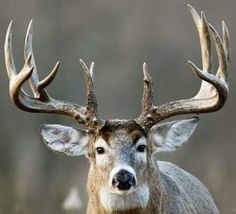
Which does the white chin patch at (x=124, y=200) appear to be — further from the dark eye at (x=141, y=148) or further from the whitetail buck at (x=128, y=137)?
the dark eye at (x=141, y=148)

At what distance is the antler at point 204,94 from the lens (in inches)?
446

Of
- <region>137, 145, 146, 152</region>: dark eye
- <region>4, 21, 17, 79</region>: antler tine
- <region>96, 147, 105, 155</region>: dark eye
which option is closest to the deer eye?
<region>137, 145, 146, 152</region>: dark eye

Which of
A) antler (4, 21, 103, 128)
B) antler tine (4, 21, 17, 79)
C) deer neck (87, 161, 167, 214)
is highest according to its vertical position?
antler tine (4, 21, 17, 79)

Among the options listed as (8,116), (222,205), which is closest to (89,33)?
(8,116)

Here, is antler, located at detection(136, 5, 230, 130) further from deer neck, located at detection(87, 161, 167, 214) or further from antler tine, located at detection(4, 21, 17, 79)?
antler tine, located at detection(4, 21, 17, 79)

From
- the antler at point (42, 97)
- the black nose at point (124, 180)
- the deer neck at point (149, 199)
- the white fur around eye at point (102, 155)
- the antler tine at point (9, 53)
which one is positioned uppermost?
the antler tine at point (9, 53)

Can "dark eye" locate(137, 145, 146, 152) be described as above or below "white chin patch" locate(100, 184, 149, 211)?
above

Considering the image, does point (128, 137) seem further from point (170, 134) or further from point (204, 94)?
point (204, 94)

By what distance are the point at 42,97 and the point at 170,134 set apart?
1.17 metres

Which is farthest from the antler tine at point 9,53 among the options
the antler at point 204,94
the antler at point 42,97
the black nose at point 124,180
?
the black nose at point 124,180

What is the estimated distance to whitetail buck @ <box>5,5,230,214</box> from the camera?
1091cm

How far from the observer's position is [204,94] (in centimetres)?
1183

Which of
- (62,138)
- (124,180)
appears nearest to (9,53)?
(62,138)

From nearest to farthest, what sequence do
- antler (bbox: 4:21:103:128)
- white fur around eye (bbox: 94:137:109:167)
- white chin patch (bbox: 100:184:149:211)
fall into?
white chin patch (bbox: 100:184:149:211), white fur around eye (bbox: 94:137:109:167), antler (bbox: 4:21:103:128)
